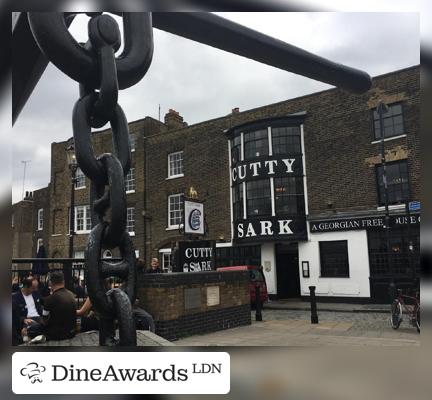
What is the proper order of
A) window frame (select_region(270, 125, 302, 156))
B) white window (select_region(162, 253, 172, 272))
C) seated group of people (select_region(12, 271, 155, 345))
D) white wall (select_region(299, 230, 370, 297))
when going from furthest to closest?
1. white window (select_region(162, 253, 172, 272))
2. window frame (select_region(270, 125, 302, 156))
3. white wall (select_region(299, 230, 370, 297))
4. seated group of people (select_region(12, 271, 155, 345))

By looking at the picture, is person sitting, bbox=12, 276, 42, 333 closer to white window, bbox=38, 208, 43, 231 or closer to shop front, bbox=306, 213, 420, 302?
shop front, bbox=306, 213, 420, 302

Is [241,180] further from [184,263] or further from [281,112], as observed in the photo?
[184,263]

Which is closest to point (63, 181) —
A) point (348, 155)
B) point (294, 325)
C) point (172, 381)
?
point (348, 155)

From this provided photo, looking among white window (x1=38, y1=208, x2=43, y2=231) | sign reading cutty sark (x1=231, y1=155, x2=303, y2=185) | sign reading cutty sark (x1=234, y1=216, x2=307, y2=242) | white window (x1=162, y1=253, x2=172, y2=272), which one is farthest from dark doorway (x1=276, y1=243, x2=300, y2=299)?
white window (x1=38, y1=208, x2=43, y2=231)

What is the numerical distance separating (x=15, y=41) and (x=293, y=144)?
45.3ft

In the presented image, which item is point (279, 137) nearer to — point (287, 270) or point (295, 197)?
point (295, 197)

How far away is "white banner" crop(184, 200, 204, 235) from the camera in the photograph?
1001cm

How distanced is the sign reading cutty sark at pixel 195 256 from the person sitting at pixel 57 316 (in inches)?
188

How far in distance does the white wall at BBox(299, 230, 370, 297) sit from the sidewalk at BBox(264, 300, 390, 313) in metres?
0.45

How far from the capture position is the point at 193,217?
10195mm

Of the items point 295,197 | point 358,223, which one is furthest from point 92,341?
point 295,197

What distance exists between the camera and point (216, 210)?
15461 millimetres

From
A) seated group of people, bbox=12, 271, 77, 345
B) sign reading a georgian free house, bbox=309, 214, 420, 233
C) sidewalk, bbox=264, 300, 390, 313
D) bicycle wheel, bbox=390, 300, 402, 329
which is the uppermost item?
sign reading a georgian free house, bbox=309, 214, 420, 233

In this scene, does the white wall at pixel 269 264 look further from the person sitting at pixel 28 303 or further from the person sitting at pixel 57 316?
the person sitting at pixel 57 316
